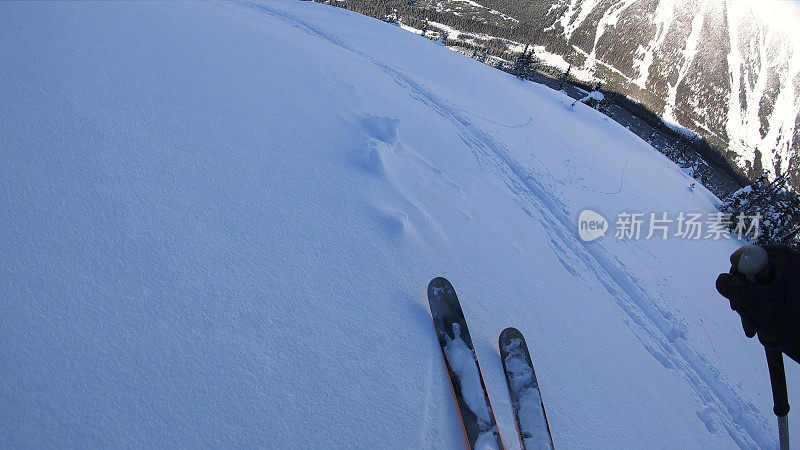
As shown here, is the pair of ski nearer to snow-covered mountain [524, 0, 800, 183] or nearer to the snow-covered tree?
the snow-covered tree

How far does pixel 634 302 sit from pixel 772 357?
4173 millimetres

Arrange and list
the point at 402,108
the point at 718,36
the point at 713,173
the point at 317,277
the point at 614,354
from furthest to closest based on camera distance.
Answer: the point at 718,36, the point at 713,173, the point at 402,108, the point at 614,354, the point at 317,277

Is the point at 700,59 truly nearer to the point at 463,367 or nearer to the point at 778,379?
the point at 778,379

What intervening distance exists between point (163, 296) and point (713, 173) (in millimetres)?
95660

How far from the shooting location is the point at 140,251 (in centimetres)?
351

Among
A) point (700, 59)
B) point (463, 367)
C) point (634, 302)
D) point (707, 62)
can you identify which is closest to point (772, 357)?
point (463, 367)

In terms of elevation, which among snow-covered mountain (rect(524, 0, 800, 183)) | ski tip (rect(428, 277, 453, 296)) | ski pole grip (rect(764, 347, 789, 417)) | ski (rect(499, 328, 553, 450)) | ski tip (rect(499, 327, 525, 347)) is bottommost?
ski (rect(499, 328, 553, 450))

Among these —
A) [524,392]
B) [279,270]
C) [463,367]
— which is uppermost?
[279,270]

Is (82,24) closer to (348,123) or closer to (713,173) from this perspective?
(348,123)

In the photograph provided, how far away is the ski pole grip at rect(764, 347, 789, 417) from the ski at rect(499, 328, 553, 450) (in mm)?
1997

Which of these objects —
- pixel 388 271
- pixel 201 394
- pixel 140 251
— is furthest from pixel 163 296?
pixel 388 271

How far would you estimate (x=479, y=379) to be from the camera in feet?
12.3

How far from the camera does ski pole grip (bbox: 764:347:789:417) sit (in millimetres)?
2869

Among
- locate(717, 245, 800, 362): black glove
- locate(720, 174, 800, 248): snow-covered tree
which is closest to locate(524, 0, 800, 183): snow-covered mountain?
locate(720, 174, 800, 248): snow-covered tree
